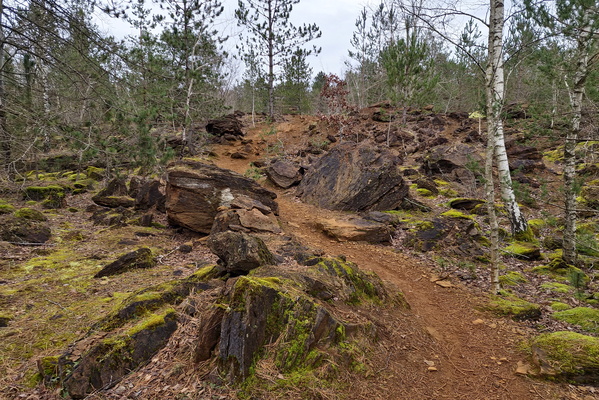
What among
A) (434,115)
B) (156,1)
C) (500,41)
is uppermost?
(156,1)

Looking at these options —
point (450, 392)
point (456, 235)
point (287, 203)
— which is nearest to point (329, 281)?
point (450, 392)

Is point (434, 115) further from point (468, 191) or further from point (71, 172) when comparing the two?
point (71, 172)

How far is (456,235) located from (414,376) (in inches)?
246

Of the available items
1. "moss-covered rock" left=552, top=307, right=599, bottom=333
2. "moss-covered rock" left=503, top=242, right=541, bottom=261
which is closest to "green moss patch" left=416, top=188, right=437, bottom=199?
"moss-covered rock" left=503, top=242, right=541, bottom=261

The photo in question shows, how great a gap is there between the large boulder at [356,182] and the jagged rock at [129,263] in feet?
22.9

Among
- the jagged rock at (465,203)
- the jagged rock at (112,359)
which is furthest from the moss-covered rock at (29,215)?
the jagged rock at (465,203)

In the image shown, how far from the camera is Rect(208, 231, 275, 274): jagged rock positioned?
15.7 feet

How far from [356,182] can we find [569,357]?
8346 mm

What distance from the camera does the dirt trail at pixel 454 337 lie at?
12.6 ft

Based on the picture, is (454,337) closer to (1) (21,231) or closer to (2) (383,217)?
(2) (383,217)

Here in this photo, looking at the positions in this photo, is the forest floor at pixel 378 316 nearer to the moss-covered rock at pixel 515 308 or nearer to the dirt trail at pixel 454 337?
Result: the dirt trail at pixel 454 337

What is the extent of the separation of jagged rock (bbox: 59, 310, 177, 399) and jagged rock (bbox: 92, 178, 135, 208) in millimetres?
8769

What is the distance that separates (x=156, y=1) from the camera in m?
17.5

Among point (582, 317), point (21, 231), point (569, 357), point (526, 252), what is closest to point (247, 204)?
point (21, 231)
